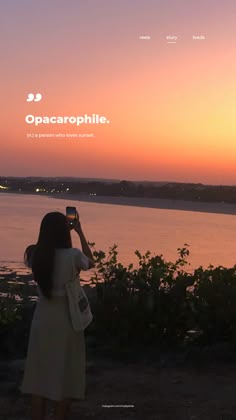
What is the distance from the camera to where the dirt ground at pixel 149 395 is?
16.2 feet

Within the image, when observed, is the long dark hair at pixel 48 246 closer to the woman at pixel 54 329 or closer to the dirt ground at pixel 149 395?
the woman at pixel 54 329

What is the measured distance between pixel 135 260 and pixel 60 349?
12.9 meters

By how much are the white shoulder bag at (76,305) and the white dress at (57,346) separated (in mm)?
40

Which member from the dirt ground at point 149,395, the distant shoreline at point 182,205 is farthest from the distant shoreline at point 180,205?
the dirt ground at point 149,395

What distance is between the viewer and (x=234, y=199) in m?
76.2

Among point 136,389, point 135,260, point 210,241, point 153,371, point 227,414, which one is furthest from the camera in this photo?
point 210,241

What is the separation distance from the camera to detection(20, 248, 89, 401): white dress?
4.31 m

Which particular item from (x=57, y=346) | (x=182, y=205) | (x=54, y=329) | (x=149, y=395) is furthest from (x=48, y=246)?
(x=182, y=205)

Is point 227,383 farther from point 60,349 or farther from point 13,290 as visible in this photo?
point 13,290

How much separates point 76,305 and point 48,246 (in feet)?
1.46

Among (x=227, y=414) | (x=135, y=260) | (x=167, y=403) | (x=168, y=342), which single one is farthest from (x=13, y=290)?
(x=135, y=260)

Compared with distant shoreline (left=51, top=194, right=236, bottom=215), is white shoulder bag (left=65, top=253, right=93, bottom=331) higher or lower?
higher

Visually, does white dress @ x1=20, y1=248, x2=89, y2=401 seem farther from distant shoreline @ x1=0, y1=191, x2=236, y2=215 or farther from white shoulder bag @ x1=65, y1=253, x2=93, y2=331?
distant shoreline @ x1=0, y1=191, x2=236, y2=215

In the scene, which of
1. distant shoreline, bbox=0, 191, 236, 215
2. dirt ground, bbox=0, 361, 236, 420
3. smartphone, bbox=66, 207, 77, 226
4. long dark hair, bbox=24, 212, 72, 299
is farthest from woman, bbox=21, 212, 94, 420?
distant shoreline, bbox=0, 191, 236, 215
